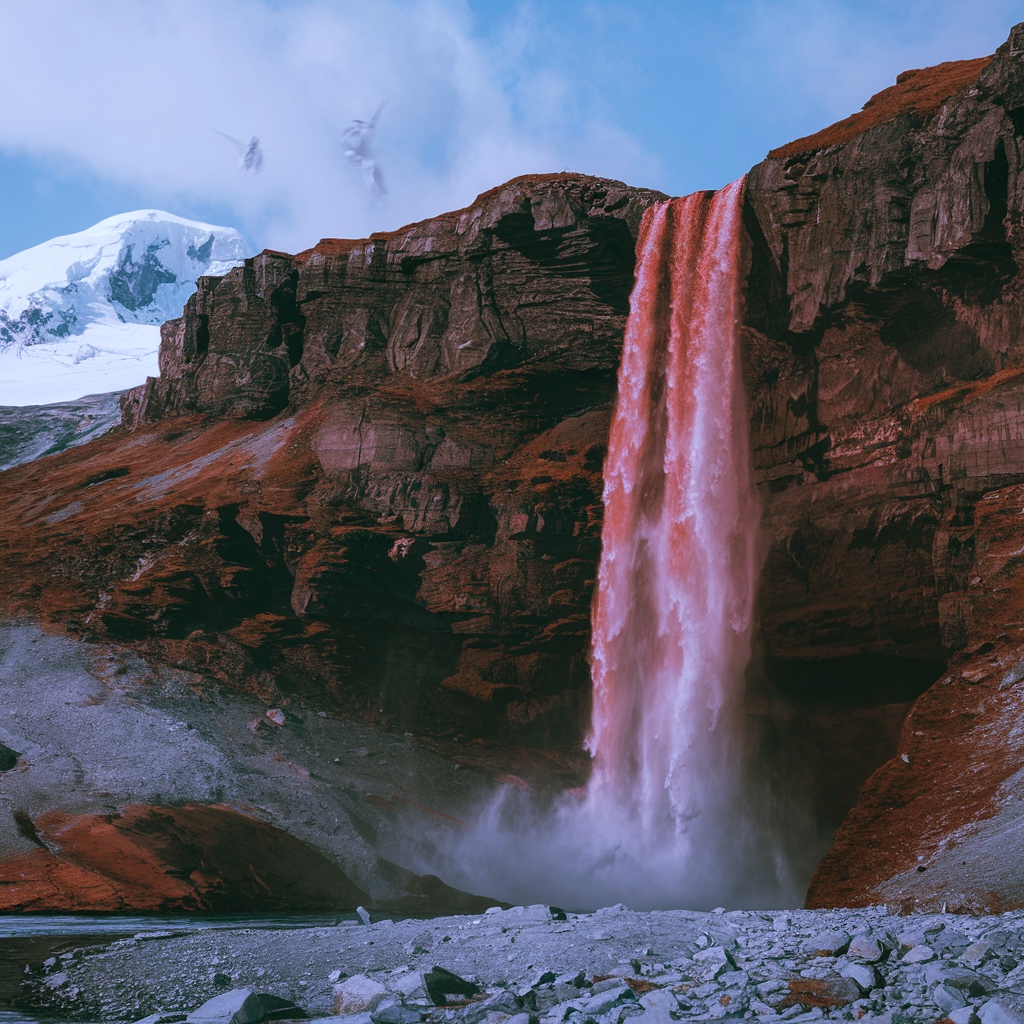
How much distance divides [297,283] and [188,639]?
25.3 meters

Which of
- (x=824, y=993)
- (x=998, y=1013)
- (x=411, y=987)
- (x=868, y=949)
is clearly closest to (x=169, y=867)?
(x=411, y=987)

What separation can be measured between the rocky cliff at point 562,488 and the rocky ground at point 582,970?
9.73 m

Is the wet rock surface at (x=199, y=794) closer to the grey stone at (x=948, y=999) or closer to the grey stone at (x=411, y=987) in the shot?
the grey stone at (x=411, y=987)

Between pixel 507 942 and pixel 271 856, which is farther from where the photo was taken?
pixel 271 856

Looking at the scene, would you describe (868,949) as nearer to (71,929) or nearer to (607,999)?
(607,999)

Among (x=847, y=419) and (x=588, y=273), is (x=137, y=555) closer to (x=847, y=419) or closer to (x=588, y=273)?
(x=588, y=273)

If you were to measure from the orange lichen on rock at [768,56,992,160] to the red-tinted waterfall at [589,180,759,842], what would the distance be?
409cm

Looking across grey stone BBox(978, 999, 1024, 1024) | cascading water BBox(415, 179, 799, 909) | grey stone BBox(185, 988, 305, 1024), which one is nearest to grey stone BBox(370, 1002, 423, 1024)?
grey stone BBox(185, 988, 305, 1024)

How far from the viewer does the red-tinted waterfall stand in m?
42.4

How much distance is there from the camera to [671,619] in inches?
1757

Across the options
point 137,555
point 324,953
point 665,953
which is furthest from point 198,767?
point 665,953

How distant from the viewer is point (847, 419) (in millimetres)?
42062

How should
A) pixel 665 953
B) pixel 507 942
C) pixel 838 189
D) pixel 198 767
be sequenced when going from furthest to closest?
pixel 838 189 < pixel 198 767 < pixel 507 942 < pixel 665 953

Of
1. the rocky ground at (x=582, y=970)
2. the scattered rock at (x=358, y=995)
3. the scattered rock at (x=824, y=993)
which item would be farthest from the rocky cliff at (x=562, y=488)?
the scattered rock at (x=358, y=995)
